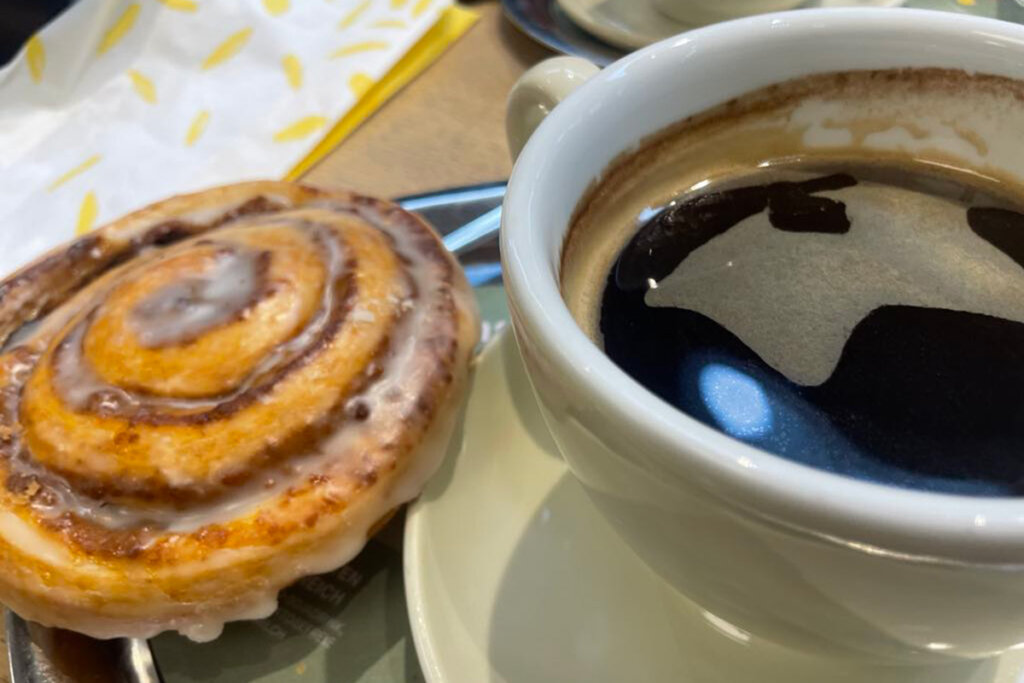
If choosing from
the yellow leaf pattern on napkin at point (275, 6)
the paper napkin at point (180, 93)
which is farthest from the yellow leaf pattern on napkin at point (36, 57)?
the yellow leaf pattern on napkin at point (275, 6)

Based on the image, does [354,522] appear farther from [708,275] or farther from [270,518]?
[708,275]

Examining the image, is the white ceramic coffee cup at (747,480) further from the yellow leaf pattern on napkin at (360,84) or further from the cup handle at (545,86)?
the yellow leaf pattern on napkin at (360,84)

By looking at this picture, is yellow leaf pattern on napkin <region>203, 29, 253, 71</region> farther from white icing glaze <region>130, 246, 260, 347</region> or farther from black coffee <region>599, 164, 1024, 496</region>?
black coffee <region>599, 164, 1024, 496</region>

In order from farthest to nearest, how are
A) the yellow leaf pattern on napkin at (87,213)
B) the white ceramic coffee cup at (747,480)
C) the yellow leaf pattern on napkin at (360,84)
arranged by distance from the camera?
the yellow leaf pattern on napkin at (360,84), the yellow leaf pattern on napkin at (87,213), the white ceramic coffee cup at (747,480)

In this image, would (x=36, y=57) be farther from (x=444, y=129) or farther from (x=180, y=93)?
(x=444, y=129)

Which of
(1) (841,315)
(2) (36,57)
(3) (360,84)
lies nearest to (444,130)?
(3) (360,84)

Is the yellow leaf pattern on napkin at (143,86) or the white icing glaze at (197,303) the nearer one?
the white icing glaze at (197,303)

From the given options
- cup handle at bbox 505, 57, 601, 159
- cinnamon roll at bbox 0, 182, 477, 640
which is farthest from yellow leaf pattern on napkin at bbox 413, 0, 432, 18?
cup handle at bbox 505, 57, 601, 159
